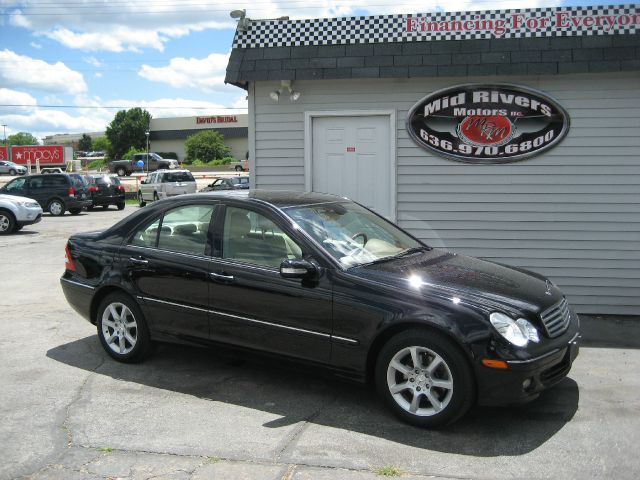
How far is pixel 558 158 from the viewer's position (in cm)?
768

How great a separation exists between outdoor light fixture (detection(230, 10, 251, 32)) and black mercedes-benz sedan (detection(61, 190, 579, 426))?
305cm

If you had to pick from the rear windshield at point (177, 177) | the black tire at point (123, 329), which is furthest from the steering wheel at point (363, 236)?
the rear windshield at point (177, 177)

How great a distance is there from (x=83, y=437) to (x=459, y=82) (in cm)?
570

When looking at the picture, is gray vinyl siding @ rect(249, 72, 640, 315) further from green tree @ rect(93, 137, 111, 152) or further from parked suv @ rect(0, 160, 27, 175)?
green tree @ rect(93, 137, 111, 152)

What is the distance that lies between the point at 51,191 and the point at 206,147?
47457mm

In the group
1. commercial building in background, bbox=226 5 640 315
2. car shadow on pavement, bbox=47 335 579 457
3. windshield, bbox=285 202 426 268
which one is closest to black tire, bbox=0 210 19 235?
commercial building in background, bbox=226 5 640 315

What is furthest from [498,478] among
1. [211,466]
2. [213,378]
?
[213,378]

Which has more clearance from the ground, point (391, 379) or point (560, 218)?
point (560, 218)

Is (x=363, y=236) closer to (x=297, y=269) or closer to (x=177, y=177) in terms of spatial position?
(x=297, y=269)

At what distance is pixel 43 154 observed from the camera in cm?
5578

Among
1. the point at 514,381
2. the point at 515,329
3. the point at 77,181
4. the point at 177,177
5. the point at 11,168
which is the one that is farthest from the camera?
the point at 11,168

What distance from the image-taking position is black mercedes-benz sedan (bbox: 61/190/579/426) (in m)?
4.19

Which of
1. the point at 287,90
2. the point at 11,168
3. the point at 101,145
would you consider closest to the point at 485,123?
the point at 287,90

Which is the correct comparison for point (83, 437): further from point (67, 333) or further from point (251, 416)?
point (67, 333)
